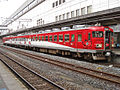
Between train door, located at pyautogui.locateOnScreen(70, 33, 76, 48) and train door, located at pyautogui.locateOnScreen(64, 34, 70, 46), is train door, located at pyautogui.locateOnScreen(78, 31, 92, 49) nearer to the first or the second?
train door, located at pyautogui.locateOnScreen(70, 33, 76, 48)

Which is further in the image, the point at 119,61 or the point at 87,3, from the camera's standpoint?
the point at 87,3

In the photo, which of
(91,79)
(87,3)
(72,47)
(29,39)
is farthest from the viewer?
(29,39)

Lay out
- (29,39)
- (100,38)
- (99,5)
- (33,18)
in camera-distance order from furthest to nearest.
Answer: (33,18)
(29,39)
(99,5)
(100,38)

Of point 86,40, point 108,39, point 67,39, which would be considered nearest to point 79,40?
point 86,40

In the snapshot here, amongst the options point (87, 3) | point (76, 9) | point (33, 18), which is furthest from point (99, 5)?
point (33, 18)

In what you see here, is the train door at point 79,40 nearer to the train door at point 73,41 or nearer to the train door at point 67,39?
the train door at point 73,41

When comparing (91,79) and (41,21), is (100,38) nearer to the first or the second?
(91,79)

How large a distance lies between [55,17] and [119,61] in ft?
62.8

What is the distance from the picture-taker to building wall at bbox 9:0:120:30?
19377 millimetres

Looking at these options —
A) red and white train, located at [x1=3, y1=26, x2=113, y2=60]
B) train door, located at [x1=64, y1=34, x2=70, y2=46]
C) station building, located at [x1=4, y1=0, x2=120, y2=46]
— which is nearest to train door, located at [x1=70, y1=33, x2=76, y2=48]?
red and white train, located at [x1=3, y1=26, x2=113, y2=60]

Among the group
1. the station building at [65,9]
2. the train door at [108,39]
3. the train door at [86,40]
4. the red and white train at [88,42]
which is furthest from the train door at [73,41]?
the station building at [65,9]

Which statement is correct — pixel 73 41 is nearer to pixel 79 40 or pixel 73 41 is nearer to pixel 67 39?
pixel 79 40

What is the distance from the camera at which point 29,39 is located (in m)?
27.0

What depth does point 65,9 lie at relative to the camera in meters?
27.3
